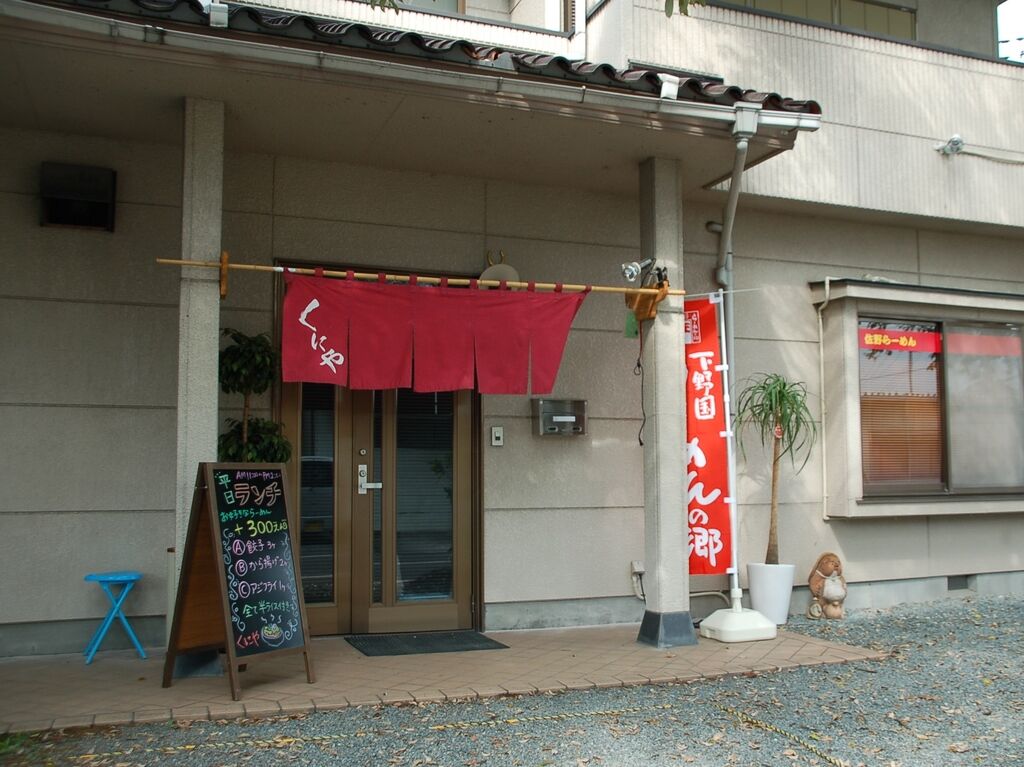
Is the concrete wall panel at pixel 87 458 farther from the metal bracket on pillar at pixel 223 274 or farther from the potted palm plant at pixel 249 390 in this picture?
the metal bracket on pillar at pixel 223 274

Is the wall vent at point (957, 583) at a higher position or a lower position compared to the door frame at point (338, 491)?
lower

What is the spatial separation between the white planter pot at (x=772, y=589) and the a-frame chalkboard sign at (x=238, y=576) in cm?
402

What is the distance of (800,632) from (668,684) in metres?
2.27

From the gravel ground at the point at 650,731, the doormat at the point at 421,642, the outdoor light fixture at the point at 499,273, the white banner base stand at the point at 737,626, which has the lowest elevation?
the gravel ground at the point at 650,731

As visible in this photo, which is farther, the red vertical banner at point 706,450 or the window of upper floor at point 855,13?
the window of upper floor at point 855,13

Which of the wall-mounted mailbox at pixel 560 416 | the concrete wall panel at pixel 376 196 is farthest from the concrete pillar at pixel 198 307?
the wall-mounted mailbox at pixel 560 416

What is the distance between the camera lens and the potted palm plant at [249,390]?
648 cm

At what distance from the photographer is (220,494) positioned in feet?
18.9

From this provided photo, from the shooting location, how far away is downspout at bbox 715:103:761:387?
6.79m

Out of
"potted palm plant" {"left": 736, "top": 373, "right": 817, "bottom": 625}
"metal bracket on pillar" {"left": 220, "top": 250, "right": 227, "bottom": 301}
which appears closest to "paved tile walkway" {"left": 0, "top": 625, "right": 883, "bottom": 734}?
"potted palm plant" {"left": 736, "top": 373, "right": 817, "bottom": 625}

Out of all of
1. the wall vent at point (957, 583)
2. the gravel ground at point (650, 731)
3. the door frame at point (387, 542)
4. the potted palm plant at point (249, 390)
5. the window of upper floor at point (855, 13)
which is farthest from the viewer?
the window of upper floor at point (855, 13)

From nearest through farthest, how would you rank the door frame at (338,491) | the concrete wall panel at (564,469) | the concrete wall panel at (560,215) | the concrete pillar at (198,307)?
the concrete pillar at (198,307)
the door frame at (338,491)
the concrete wall panel at (564,469)
the concrete wall panel at (560,215)

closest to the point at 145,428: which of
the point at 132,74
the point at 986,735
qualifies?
the point at 132,74

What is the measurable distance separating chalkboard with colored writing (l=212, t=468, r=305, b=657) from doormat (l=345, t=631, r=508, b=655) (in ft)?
3.48
